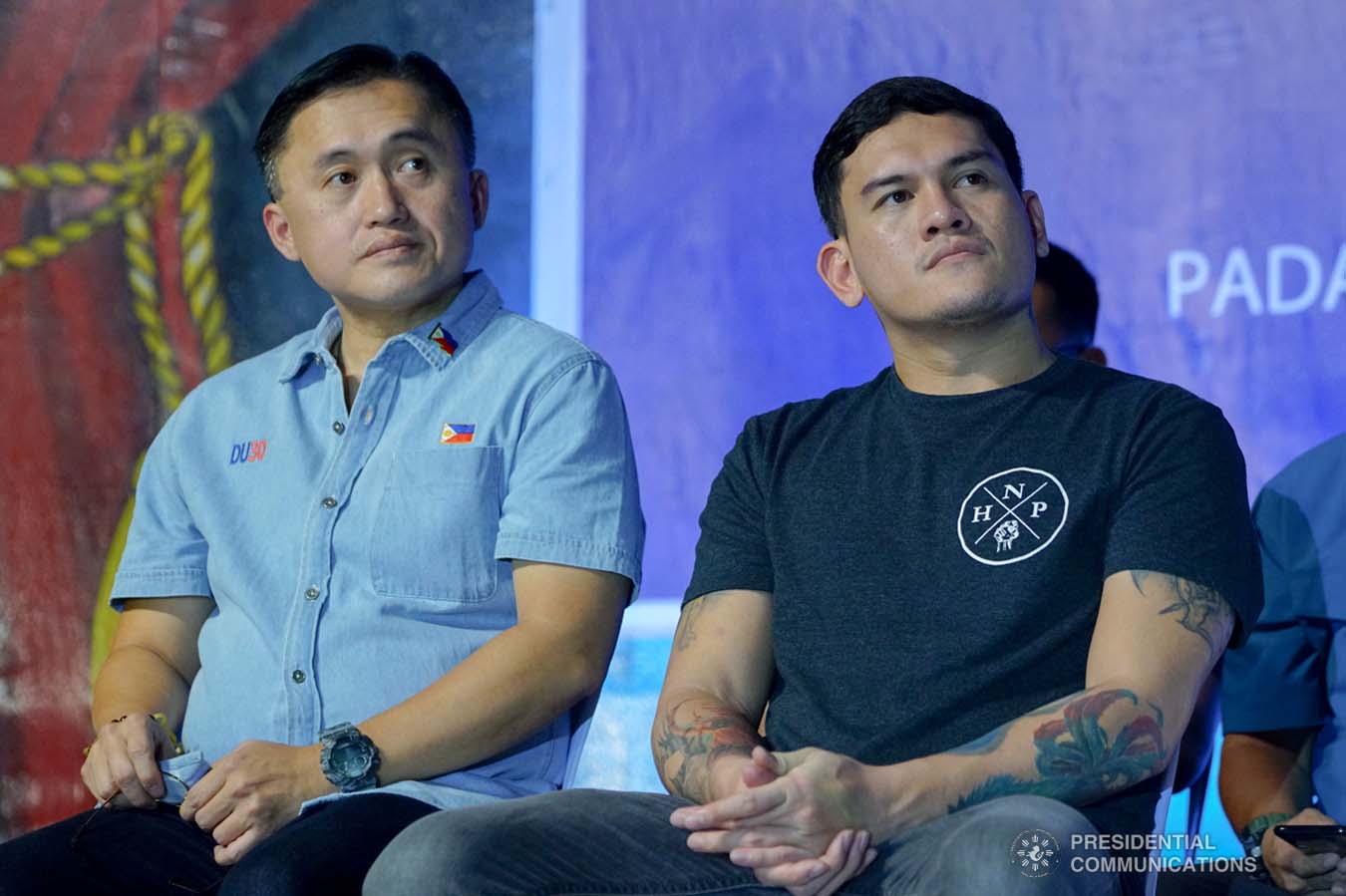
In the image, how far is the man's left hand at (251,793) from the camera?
1.86 meters

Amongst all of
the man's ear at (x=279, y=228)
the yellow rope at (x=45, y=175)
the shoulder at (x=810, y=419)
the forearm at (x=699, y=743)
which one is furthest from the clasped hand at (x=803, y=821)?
the yellow rope at (x=45, y=175)

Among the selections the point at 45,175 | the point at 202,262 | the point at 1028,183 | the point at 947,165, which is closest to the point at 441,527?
the point at 947,165

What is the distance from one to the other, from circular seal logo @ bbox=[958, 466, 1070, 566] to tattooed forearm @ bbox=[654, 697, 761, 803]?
34 centimetres

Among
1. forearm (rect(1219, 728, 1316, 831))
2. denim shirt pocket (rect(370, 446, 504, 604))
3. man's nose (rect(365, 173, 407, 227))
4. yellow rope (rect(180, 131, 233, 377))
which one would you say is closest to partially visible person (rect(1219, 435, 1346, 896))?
forearm (rect(1219, 728, 1316, 831))

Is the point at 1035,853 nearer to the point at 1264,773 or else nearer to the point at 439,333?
the point at 1264,773

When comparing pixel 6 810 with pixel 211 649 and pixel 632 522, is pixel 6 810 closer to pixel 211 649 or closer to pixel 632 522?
pixel 211 649

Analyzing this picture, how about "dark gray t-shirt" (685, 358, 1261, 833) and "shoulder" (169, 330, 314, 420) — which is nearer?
"dark gray t-shirt" (685, 358, 1261, 833)

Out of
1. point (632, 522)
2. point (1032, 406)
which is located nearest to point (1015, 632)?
point (1032, 406)

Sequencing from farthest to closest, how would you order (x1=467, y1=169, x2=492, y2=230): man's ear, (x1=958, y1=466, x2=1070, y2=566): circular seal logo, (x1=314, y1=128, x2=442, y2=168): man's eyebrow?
(x1=467, y1=169, x2=492, y2=230): man's ear → (x1=314, y1=128, x2=442, y2=168): man's eyebrow → (x1=958, y1=466, x2=1070, y2=566): circular seal logo

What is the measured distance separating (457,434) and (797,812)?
81 cm

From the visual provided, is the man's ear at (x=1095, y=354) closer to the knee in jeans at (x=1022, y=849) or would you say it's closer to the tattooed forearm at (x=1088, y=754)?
the tattooed forearm at (x=1088, y=754)

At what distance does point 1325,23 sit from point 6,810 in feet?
9.81

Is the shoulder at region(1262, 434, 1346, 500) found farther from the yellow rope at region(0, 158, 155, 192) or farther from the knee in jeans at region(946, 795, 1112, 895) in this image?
the yellow rope at region(0, 158, 155, 192)

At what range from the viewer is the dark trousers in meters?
1.70
